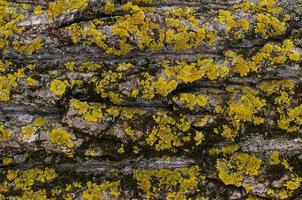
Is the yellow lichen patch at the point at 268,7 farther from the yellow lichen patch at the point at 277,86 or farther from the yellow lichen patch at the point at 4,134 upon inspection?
the yellow lichen patch at the point at 4,134

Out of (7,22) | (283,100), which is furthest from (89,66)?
(283,100)

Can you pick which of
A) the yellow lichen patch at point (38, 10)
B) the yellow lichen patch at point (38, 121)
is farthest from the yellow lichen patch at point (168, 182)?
the yellow lichen patch at point (38, 10)

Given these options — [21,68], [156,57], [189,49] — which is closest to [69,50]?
[21,68]

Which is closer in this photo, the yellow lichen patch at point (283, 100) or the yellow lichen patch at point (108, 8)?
the yellow lichen patch at point (283, 100)

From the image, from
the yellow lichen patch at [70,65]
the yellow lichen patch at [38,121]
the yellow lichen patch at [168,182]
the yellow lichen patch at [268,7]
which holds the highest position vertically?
the yellow lichen patch at [268,7]

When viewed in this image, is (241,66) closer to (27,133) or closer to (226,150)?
(226,150)

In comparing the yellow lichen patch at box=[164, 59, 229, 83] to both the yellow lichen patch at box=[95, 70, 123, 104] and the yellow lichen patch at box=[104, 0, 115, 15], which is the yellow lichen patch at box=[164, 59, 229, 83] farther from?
the yellow lichen patch at box=[104, 0, 115, 15]
